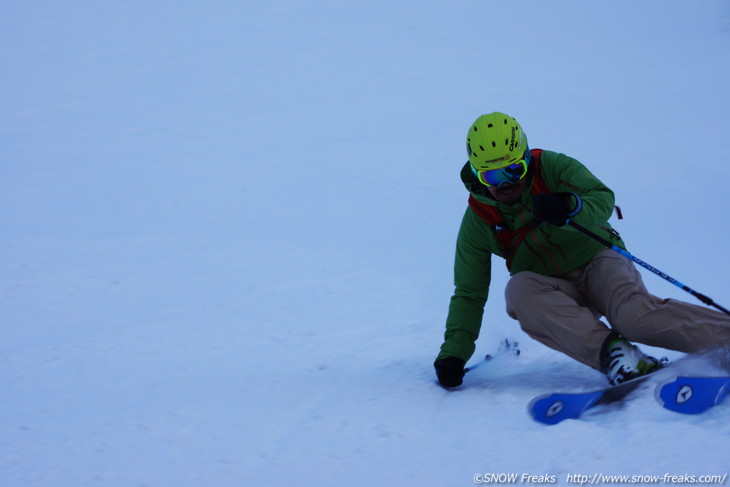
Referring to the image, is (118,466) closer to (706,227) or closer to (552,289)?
(552,289)

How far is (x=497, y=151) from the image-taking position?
3230mm

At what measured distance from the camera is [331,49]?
496 inches

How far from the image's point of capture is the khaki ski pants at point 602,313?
3.00 meters

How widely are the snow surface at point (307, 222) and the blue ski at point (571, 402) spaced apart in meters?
0.10

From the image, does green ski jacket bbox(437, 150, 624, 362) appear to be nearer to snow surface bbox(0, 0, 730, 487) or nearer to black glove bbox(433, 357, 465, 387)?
black glove bbox(433, 357, 465, 387)

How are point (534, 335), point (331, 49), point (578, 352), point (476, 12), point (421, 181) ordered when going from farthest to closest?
point (476, 12), point (331, 49), point (421, 181), point (534, 335), point (578, 352)

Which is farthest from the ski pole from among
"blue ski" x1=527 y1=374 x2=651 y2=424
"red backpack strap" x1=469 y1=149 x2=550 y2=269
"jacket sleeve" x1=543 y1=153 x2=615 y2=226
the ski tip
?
the ski tip

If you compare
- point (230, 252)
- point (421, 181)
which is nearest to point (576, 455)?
point (230, 252)

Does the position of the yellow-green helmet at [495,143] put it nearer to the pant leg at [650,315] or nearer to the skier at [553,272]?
the skier at [553,272]

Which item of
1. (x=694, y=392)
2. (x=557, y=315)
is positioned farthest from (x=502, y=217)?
(x=694, y=392)

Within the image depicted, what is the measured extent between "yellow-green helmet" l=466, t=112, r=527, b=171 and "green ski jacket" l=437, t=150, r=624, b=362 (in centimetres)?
14

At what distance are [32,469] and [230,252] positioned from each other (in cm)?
348

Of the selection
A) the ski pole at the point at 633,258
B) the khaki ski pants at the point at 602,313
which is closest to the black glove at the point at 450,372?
the khaki ski pants at the point at 602,313

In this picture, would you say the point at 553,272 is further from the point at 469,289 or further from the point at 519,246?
the point at 469,289
